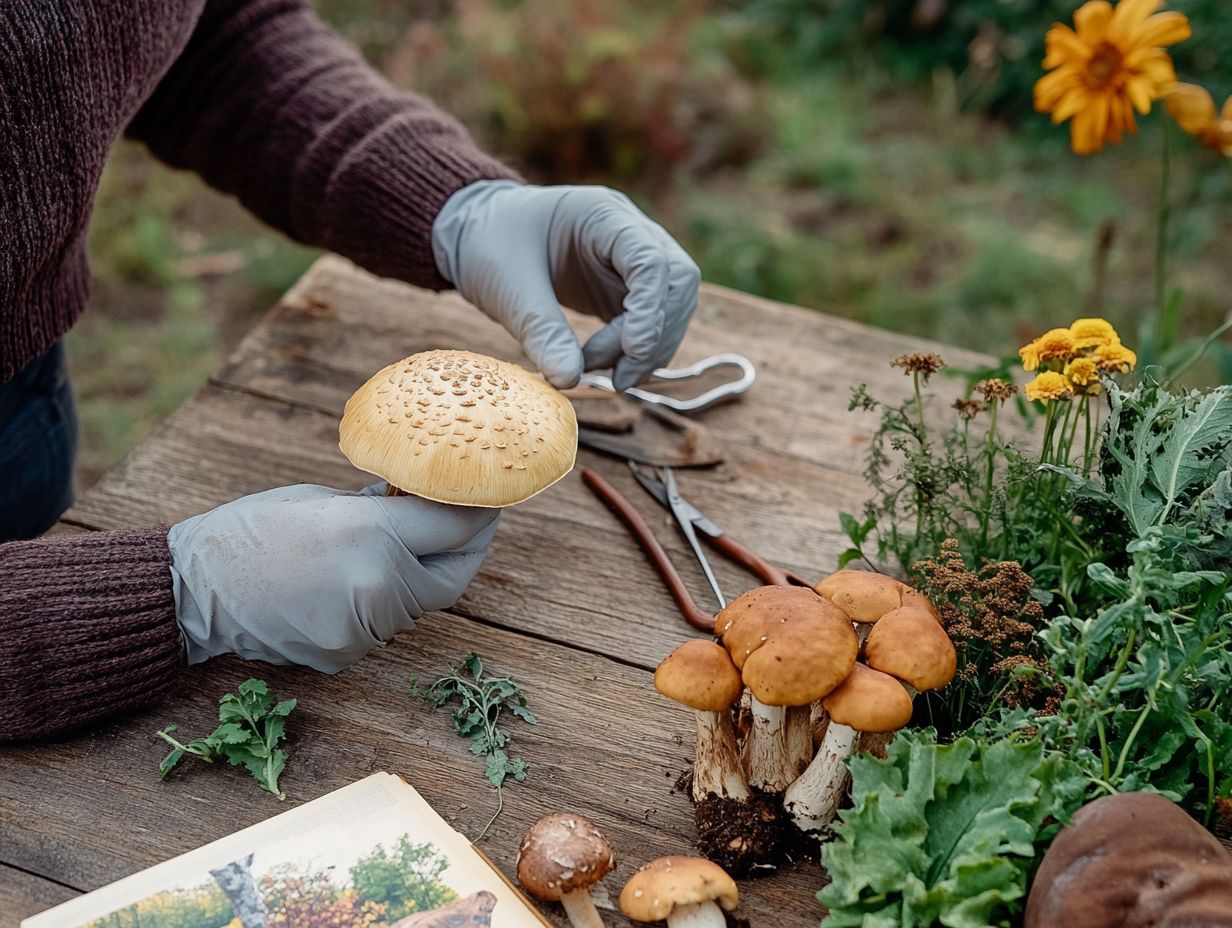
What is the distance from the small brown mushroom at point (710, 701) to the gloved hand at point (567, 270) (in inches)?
21.8

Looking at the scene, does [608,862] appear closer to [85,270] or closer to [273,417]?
[273,417]

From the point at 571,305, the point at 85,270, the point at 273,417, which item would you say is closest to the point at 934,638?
the point at 571,305

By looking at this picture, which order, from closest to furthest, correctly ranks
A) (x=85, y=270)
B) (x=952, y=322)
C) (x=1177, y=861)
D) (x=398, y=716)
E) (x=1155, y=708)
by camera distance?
(x=1177, y=861), (x=1155, y=708), (x=398, y=716), (x=85, y=270), (x=952, y=322)

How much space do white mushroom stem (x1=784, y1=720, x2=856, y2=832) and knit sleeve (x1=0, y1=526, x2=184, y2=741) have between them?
0.70 meters

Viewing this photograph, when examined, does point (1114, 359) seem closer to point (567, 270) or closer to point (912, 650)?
point (912, 650)

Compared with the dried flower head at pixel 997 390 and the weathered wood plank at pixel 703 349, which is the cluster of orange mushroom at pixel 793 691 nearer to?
the dried flower head at pixel 997 390

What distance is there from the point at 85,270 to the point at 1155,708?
1.56 metres

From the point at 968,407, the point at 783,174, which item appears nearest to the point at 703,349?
the point at 968,407

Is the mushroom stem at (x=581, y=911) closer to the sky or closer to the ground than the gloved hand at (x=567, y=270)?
closer to the ground

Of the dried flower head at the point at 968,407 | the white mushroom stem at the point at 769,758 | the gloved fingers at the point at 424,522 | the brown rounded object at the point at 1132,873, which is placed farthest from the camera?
the dried flower head at the point at 968,407

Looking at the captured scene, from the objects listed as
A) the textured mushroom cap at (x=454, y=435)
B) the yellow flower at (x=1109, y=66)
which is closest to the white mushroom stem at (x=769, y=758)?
the textured mushroom cap at (x=454, y=435)

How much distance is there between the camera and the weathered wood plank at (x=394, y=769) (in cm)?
106

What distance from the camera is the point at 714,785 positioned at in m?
1.09

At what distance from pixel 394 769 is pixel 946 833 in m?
0.57
